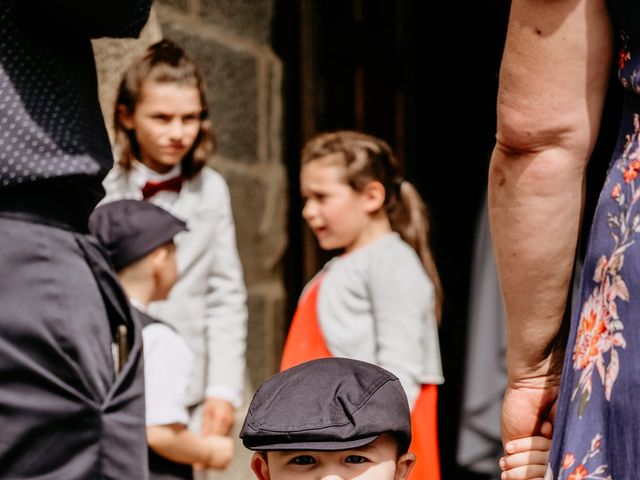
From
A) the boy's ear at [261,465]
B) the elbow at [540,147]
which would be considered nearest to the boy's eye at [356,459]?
the boy's ear at [261,465]

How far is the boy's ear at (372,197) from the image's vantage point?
3797mm

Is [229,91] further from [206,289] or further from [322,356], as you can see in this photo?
[322,356]

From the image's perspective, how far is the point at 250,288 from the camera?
4703mm

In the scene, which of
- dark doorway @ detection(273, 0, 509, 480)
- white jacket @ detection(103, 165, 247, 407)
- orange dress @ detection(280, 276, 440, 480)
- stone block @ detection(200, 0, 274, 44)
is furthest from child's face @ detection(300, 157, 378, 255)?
dark doorway @ detection(273, 0, 509, 480)

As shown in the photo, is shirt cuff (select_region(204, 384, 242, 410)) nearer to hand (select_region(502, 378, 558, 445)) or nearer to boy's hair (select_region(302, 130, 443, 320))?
boy's hair (select_region(302, 130, 443, 320))

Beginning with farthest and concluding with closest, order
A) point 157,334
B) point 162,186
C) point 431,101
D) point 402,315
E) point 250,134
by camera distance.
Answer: point 431,101
point 250,134
point 162,186
point 402,315
point 157,334

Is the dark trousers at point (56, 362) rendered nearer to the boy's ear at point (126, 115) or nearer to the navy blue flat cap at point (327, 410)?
the navy blue flat cap at point (327, 410)

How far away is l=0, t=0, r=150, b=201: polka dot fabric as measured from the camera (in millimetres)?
2318

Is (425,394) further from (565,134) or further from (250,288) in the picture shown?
(565,134)

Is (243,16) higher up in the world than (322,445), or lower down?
higher up

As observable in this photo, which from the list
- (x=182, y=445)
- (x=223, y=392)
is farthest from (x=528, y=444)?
(x=223, y=392)

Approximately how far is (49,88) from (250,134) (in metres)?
2.32

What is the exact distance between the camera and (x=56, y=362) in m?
2.34

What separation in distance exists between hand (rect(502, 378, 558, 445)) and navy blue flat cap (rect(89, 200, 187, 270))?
1.58m
